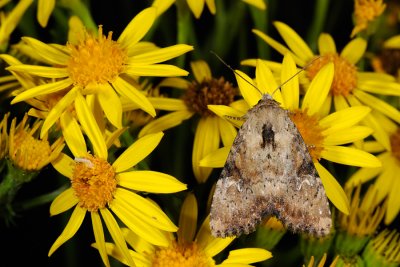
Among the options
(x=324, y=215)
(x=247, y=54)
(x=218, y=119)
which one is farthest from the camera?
(x=247, y=54)

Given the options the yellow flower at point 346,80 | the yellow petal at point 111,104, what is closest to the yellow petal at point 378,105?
the yellow flower at point 346,80

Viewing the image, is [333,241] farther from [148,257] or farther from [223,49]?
[223,49]

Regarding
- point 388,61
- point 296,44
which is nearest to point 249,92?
point 296,44

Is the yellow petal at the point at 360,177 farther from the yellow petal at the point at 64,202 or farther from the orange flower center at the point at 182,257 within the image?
the yellow petal at the point at 64,202

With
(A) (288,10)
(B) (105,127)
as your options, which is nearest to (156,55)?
(B) (105,127)

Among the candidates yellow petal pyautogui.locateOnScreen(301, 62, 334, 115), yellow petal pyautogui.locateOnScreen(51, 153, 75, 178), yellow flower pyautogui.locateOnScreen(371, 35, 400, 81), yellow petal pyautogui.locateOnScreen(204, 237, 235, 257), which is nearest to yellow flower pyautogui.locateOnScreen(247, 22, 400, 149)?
yellow petal pyautogui.locateOnScreen(301, 62, 334, 115)

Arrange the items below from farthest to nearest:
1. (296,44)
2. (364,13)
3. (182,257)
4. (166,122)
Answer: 1. (364,13)
2. (296,44)
3. (166,122)
4. (182,257)

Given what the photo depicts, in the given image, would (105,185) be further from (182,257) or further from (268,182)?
(268,182)
